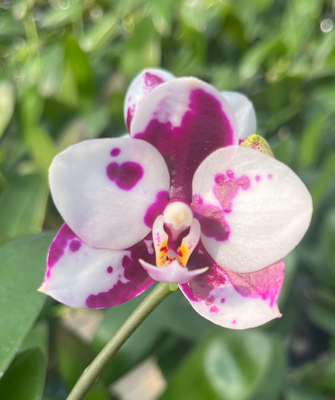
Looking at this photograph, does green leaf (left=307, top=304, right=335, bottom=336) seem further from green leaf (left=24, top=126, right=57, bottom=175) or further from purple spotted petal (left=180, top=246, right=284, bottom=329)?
green leaf (left=24, top=126, right=57, bottom=175)

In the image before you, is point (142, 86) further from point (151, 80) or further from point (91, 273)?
point (91, 273)

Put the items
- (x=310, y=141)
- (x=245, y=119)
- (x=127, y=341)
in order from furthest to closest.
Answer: (x=310, y=141) → (x=127, y=341) → (x=245, y=119)

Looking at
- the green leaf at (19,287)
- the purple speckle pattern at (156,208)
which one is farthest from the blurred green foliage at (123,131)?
the purple speckle pattern at (156,208)

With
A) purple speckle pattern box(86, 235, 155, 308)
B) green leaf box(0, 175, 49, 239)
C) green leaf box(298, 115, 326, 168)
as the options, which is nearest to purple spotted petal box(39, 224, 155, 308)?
purple speckle pattern box(86, 235, 155, 308)

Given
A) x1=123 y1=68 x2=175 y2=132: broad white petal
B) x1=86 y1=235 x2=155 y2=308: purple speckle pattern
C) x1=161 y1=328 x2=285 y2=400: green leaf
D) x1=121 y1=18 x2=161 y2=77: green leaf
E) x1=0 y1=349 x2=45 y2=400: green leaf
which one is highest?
x1=123 y1=68 x2=175 y2=132: broad white petal

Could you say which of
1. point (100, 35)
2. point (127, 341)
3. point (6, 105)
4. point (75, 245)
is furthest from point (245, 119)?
point (100, 35)

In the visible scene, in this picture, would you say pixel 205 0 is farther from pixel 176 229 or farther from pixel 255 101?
pixel 176 229

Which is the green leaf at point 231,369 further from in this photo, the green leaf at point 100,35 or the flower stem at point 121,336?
the green leaf at point 100,35
